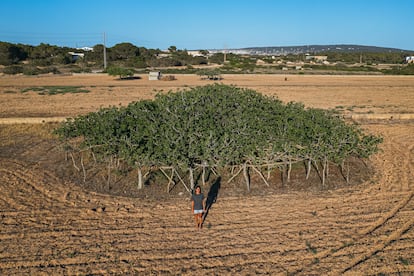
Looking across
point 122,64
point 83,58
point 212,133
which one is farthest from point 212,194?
point 83,58

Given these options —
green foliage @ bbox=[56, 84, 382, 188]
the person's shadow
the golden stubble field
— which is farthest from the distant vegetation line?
the golden stubble field

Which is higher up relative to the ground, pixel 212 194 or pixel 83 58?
pixel 83 58

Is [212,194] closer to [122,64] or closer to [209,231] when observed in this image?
[209,231]

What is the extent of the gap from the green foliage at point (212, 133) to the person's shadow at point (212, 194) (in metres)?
0.88

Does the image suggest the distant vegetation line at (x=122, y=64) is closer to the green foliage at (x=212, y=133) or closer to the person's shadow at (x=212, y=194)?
the green foliage at (x=212, y=133)

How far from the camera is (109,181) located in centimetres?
1241

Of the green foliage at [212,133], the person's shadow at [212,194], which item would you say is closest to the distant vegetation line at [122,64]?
the green foliage at [212,133]

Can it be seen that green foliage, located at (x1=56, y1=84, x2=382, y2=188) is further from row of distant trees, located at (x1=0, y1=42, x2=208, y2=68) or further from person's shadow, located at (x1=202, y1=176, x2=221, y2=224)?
row of distant trees, located at (x1=0, y1=42, x2=208, y2=68)

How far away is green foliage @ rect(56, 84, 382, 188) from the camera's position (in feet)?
35.3

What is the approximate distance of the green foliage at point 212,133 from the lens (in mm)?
10750

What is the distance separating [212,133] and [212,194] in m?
2.19

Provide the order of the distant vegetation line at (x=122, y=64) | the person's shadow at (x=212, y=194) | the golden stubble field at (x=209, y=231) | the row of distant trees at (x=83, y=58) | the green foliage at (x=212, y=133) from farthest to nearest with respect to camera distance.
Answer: the row of distant trees at (x=83, y=58)
the distant vegetation line at (x=122, y=64)
the green foliage at (x=212, y=133)
the person's shadow at (x=212, y=194)
the golden stubble field at (x=209, y=231)

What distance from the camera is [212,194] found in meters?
11.6

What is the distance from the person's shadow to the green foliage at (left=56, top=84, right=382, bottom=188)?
88 cm
